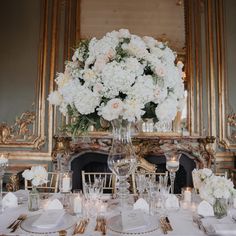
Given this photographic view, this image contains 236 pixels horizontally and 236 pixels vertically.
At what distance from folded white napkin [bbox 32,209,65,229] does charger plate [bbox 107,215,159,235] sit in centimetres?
26

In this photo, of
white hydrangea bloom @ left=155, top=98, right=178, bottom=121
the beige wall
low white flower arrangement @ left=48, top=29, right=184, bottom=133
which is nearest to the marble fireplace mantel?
the beige wall

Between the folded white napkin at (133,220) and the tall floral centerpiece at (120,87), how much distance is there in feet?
0.73

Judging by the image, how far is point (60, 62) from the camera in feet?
13.1

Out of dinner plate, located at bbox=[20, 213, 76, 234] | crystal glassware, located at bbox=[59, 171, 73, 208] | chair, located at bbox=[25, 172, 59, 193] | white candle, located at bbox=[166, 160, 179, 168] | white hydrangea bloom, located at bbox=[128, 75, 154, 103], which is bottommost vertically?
chair, located at bbox=[25, 172, 59, 193]

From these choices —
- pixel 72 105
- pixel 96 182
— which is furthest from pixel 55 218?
pixel 72 105

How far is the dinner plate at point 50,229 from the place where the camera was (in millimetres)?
1338

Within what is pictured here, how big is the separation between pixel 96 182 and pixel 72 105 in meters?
0.48

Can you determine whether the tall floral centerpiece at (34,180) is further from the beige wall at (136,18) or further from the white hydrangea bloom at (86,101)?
the beige wall at (136,18)

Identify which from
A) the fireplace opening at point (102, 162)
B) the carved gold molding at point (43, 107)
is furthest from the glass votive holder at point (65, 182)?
the carved gold molding at point (43, 107)

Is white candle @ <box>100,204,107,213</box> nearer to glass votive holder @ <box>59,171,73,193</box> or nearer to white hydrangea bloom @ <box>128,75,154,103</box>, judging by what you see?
glass votive holder @ <box>59,171,73,193</box>

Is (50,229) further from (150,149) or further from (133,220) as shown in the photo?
(150,149)

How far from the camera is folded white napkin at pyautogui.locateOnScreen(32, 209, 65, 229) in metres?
1.37

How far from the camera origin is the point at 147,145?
3.71 metres

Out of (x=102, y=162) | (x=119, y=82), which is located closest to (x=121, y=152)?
(x=119, y=82)
